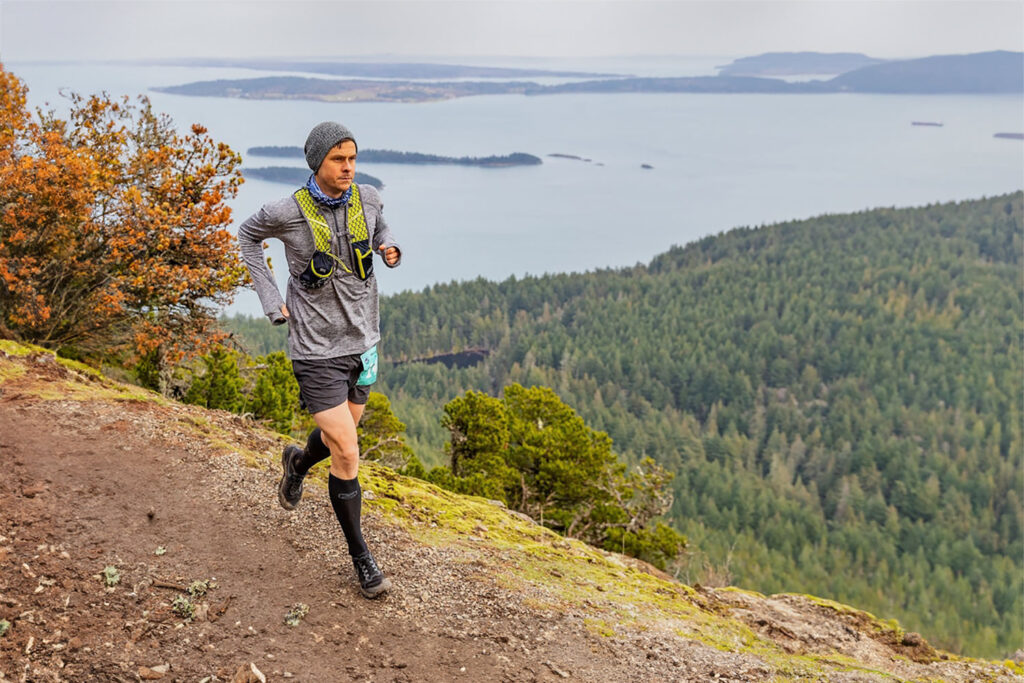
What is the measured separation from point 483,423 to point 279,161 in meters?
158

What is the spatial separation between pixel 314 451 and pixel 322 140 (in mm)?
2266

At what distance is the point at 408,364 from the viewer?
118 m

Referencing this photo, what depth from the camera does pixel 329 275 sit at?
5121 mm

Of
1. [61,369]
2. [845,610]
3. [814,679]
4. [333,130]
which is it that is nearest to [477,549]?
[814,679]

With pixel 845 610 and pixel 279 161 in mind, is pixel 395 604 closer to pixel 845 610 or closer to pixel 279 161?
pixel 845 610

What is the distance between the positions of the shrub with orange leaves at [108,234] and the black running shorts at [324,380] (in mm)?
7694

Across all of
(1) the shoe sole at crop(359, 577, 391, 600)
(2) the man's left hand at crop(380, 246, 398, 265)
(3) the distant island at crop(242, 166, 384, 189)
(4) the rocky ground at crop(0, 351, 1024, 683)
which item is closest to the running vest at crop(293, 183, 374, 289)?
(2) the man's left hand at crop(380, 246, 398, 265)

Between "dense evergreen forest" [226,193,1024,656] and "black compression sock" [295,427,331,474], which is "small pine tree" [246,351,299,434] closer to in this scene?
"black compression sock" [295,427,331,474]

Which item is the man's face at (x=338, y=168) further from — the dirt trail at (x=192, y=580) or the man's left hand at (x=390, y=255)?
the dirt trail at (x=192, y=580)

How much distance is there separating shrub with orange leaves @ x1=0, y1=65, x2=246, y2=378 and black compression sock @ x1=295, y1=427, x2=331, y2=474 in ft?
23.3

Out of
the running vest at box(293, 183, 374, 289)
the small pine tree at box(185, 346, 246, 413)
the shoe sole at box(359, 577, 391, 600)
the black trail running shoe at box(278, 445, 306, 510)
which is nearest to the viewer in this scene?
the running vest at box(293, 183, 374, 289)

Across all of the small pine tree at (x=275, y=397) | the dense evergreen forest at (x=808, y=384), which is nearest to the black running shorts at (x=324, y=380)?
the small pine tree at (x=275, y=397)

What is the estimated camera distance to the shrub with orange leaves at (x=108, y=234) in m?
11.2

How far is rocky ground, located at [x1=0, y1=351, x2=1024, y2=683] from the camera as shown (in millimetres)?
5066
